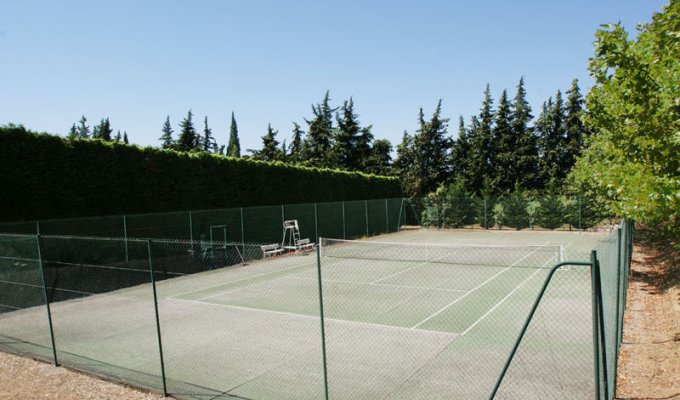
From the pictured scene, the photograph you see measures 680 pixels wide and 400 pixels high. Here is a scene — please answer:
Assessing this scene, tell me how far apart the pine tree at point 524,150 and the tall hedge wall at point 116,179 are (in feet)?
101

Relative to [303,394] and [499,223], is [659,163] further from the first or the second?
[499,223]

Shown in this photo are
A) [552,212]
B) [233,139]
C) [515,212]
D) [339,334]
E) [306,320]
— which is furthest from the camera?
[233,139]

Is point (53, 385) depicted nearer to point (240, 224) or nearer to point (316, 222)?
point (240, 224)

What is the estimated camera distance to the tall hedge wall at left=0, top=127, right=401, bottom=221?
1442 centimetres

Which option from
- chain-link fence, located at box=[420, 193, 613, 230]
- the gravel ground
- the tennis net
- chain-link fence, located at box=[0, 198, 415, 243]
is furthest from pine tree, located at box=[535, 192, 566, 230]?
the gravel ground

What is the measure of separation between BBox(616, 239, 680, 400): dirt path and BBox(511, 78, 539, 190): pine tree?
35717 millimetres

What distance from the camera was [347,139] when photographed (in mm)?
52938

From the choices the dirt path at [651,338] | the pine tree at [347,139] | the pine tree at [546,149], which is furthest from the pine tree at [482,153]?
the dirt path at [651,338]

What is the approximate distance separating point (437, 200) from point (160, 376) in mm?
31159

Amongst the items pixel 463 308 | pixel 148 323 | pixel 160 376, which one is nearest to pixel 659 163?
pixel 463 308

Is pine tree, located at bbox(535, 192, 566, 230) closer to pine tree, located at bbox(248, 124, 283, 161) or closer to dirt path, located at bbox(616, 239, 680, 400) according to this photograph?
dirt path, located at bbox(616, 239, 680, 400)

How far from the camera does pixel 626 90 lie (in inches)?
354

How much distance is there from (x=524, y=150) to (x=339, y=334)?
44586 millimetres

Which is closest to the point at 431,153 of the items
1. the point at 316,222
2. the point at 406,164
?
the point at 406,164
